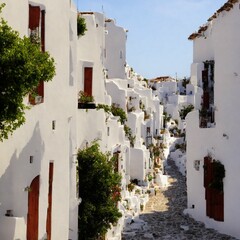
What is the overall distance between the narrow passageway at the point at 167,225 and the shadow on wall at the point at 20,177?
10.8 meters

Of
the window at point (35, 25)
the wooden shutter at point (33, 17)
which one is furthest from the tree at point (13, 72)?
the wooden shutter at point (33, 17)

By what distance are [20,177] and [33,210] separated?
1.32m

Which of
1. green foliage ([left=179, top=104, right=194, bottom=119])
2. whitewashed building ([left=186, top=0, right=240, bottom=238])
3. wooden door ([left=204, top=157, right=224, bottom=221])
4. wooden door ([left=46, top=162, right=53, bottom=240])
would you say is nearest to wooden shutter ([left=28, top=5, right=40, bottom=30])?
wooden door ([left=46, top=162, right=53, bottom=240])

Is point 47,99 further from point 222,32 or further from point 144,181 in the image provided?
point 144,181

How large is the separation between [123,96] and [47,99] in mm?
21947

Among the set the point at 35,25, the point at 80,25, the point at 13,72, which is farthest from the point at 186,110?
the point at 13,72

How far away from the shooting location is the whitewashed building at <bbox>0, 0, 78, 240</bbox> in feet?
26.3

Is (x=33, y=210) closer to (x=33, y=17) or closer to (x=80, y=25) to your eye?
(x=33, y=17)

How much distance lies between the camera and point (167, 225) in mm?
20656

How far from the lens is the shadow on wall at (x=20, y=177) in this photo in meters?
7.86

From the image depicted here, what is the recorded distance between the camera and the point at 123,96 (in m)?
32.1

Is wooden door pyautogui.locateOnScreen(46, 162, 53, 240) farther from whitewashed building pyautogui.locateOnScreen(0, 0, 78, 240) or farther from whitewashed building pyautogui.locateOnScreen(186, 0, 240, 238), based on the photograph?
whitewashed building pyautogui.locateOnScreen(186, 0, 240, 238)

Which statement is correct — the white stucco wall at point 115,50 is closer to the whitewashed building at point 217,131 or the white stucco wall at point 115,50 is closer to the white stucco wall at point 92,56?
the whitewashed building at point 217,131

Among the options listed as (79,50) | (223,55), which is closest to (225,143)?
(223,55)
